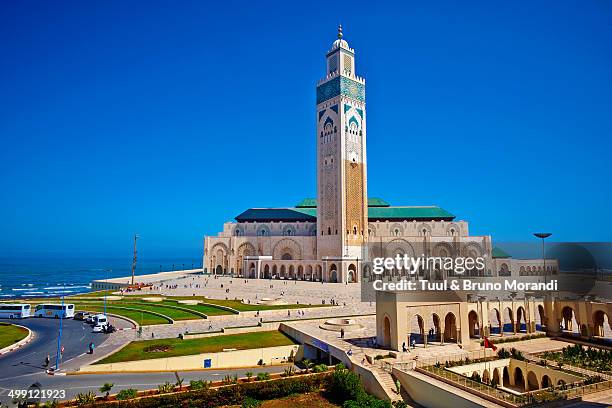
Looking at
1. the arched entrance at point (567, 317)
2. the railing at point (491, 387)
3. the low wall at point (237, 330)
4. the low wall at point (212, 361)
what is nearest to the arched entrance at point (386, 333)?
the railing at point (491, 387)

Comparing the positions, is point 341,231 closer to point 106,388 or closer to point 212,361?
point 212,361

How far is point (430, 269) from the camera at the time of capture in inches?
1823

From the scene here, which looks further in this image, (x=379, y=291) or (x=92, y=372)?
(x=379, y=291)

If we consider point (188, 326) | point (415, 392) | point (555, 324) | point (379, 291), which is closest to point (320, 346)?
point (379, 291)

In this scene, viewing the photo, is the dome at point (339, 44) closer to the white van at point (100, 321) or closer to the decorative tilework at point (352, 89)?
the decorative tilework at point (352, 89)

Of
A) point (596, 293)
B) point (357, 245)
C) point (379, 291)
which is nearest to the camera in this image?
point (379, 291)

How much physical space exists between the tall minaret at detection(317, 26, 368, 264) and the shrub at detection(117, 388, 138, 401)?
3694cm

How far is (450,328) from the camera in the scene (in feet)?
62.8

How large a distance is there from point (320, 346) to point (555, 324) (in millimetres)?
11254

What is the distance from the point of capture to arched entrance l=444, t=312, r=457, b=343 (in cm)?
1873

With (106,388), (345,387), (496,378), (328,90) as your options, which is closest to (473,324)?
(496,378)

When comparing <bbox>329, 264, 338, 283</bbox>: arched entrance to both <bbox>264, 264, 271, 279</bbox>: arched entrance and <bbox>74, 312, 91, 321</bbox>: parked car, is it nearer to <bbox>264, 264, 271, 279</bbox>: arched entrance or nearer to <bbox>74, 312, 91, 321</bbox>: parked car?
<bbox>264, 264, 271, 279</bbox>: arched entrance

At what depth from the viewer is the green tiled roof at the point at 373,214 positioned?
58.6 metres

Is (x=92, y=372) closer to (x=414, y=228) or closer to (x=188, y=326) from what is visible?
(x=188, y=326)
